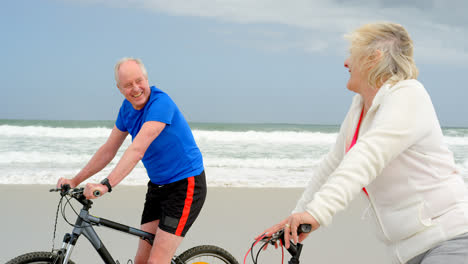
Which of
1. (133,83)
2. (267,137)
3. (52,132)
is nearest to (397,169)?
(133,83)

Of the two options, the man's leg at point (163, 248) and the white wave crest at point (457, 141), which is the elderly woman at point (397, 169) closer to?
the man's leg at point (163, 248)

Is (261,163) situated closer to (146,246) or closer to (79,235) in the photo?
(146,246)

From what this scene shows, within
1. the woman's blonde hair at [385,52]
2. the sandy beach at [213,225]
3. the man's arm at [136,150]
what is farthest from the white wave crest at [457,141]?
the woman's blonde hair at [385,52]

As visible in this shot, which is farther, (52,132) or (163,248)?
(52,132)

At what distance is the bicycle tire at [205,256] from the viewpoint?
3.19 m

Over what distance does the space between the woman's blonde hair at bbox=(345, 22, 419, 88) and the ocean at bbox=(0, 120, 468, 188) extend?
300 inches

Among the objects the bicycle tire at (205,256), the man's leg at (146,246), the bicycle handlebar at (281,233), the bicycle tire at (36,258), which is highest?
the bicycle handlebar at (281,233)

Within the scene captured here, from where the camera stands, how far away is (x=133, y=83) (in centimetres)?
270

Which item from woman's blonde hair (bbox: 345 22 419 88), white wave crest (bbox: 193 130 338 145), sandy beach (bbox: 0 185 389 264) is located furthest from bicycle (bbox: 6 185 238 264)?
white wave crest (bbox: 193 130 338 145)

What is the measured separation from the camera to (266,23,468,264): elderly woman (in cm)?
140

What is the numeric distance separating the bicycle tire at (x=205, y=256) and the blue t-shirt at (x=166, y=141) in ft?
1.81

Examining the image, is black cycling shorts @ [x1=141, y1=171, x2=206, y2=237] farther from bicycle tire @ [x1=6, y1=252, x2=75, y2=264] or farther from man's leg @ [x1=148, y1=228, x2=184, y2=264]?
bicycle tire @ [x1=6, y1=252, x2=75, y2=264]

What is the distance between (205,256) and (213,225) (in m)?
2.76

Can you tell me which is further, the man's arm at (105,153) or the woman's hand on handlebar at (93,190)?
the man's arm at (105,153)
